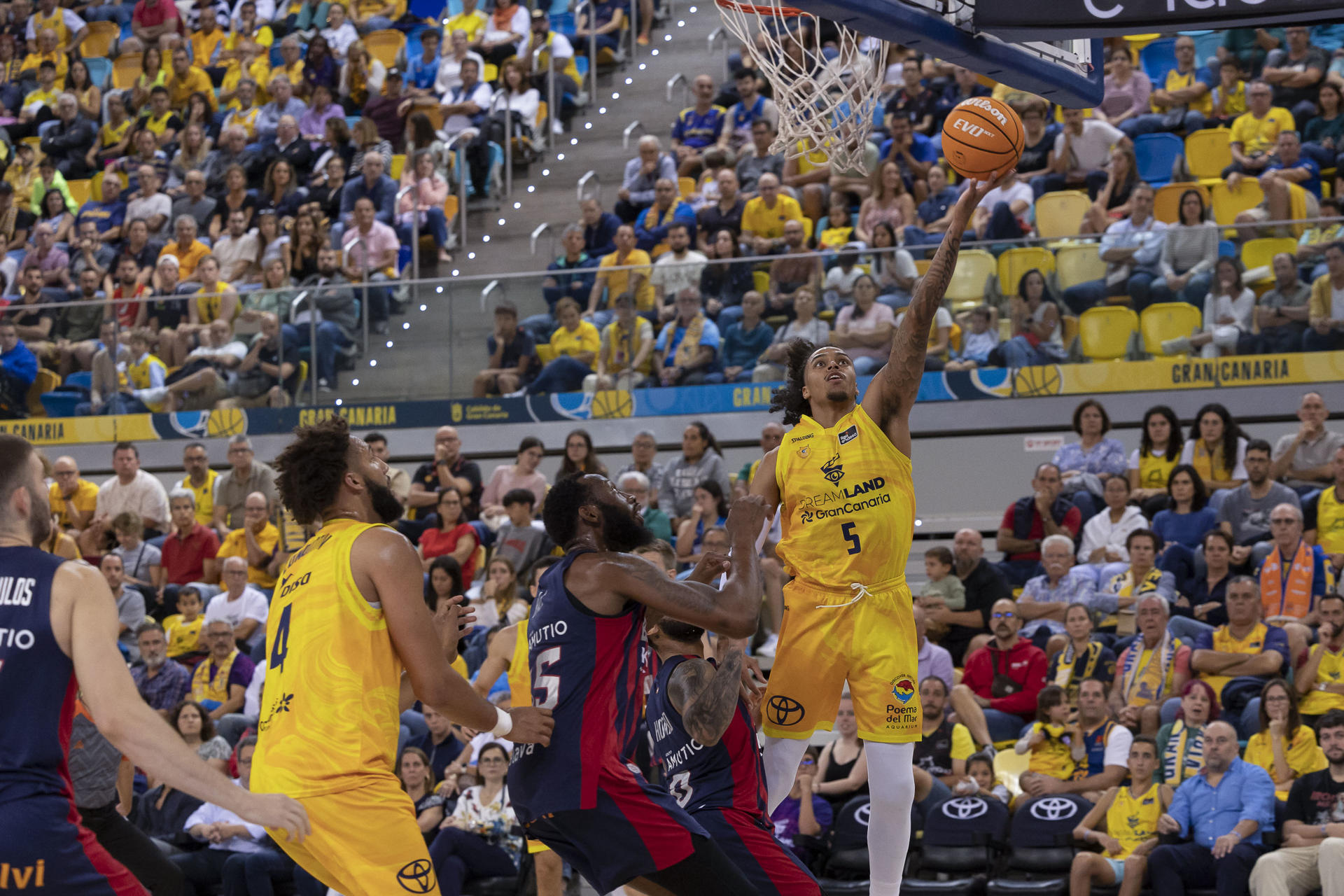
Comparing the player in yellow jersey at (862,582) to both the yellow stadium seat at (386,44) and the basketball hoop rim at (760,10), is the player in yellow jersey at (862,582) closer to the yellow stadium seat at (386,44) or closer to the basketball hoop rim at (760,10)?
the basketball hoop rim at (760,10)

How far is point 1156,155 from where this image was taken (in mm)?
15227

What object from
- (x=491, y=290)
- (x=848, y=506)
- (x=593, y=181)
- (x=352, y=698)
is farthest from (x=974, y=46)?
(x=593, y=181)

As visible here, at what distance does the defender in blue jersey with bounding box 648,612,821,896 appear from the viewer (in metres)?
5.64

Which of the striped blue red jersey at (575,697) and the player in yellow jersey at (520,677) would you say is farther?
the player in yellow jersey at (520,677)

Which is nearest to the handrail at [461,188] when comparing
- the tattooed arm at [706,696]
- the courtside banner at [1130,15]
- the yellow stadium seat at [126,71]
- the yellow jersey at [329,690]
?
the yellow stadium seat at [126,71]

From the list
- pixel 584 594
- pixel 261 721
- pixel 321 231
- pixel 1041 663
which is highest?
pixel 321 231

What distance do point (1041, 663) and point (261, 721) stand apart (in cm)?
734

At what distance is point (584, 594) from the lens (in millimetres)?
5199

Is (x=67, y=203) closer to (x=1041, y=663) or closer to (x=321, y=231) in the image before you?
(x=321, y=231)

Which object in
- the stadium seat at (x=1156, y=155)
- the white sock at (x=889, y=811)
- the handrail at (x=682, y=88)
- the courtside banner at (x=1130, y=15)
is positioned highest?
the handrail at (x=682, y=88)

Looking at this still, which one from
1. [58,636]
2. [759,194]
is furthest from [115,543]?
[58,636]

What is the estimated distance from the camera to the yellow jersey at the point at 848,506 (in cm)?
636

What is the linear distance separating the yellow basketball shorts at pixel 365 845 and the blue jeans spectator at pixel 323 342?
37.6 ft

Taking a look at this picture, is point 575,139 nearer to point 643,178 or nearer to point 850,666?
point 643,178
